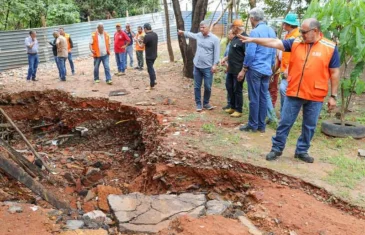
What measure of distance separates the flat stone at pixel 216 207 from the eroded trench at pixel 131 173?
0.13 ft

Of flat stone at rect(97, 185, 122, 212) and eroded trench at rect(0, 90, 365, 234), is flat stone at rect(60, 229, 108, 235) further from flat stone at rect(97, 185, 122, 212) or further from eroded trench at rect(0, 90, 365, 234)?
flat stone at rect(97, 185, 122, 212)

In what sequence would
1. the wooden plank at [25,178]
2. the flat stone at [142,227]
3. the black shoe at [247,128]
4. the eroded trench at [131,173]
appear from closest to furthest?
the flat stone at [142,227]
the eroded trench at [131,173]
the wooden plank at [25,178]
the black shoe at [247,128]

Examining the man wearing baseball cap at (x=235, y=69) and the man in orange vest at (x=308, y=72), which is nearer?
the man in orange vest at (x=308, y=72)

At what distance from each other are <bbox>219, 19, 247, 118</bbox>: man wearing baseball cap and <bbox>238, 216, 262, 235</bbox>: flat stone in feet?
9.16

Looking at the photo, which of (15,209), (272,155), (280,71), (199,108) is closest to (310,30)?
(272,155)

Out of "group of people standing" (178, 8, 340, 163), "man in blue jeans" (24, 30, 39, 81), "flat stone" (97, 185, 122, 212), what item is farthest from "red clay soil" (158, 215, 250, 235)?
"man in blue jeans" (24, 30, 39, 81)

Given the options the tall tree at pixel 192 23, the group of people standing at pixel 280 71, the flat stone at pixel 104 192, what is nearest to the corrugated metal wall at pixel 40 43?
the tall tree at pixel 192 23

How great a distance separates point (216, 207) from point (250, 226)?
Result: 0.57 meters

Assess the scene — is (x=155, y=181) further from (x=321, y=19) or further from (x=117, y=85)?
(x=117, y=85)

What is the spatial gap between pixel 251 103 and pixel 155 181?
1.99m

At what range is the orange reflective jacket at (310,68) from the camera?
4.13 metres

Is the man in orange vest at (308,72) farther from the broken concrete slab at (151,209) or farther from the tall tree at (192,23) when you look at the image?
the tall tree at (192,23)

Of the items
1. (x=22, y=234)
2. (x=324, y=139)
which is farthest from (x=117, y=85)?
(x=22, y=234)

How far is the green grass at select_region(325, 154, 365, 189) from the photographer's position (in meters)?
4.11
